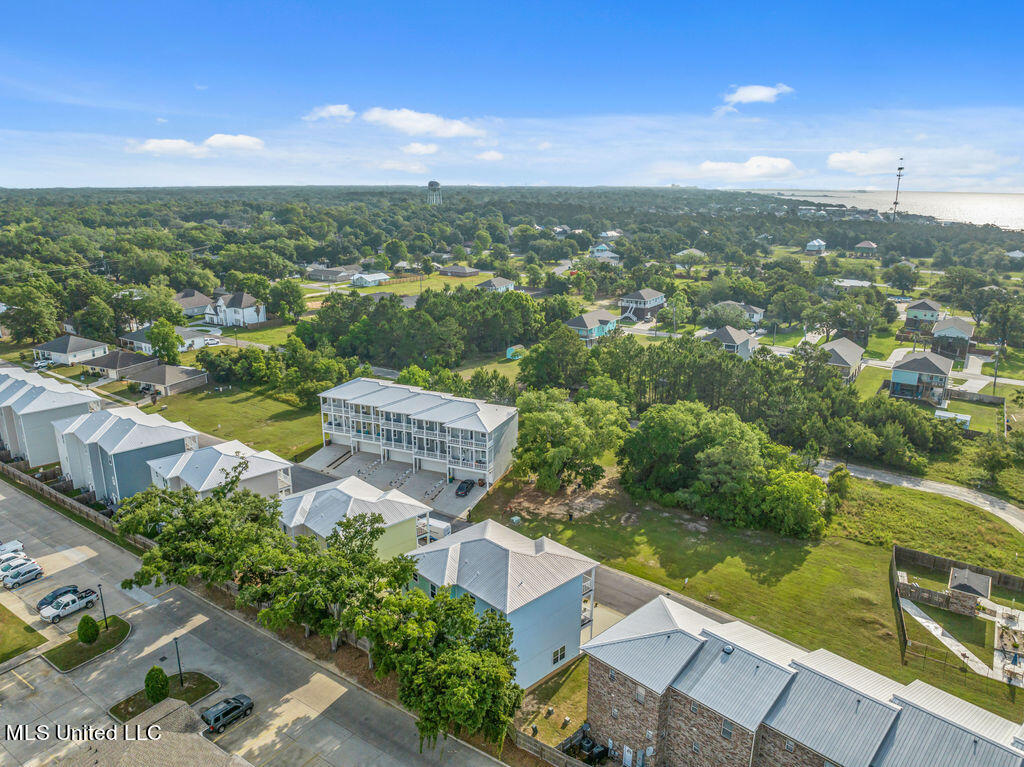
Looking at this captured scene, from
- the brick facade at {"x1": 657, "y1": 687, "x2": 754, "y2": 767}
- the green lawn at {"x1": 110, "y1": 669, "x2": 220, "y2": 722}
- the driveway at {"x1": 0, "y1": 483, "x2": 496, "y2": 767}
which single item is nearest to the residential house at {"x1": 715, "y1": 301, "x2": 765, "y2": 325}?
the brick facade at {"x1": 657, "y1": 687, "x2": 754, "y2": 767}

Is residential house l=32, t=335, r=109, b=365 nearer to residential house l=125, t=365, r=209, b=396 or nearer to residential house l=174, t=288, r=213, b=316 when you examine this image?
residential house l=125, t=365, r=209, b=396

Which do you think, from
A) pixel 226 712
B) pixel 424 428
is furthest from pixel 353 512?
pixel 424 428

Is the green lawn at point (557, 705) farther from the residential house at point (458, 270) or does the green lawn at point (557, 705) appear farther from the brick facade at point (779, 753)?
the residential house at point (458, 270)

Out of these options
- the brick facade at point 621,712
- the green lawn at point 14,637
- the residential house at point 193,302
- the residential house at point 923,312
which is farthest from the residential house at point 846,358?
the residential house at point 193,302

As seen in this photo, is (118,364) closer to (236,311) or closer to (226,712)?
(236,311)

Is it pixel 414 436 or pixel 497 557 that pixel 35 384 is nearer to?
pixel 414 436
